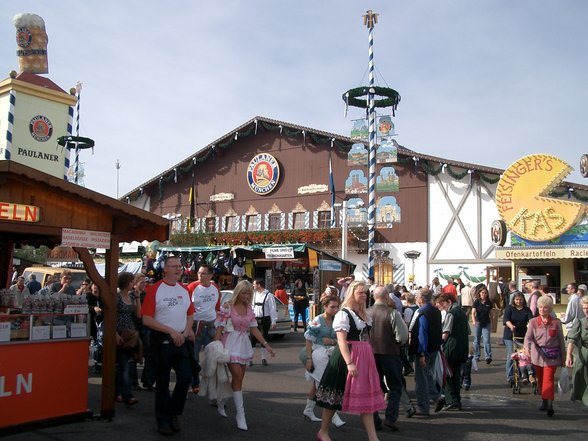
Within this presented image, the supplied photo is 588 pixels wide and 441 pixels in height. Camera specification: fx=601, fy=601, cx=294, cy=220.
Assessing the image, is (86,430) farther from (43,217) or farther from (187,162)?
(187,162)

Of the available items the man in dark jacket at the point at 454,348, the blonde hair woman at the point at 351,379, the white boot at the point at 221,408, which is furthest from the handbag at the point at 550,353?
the white boot at the point at 221,408

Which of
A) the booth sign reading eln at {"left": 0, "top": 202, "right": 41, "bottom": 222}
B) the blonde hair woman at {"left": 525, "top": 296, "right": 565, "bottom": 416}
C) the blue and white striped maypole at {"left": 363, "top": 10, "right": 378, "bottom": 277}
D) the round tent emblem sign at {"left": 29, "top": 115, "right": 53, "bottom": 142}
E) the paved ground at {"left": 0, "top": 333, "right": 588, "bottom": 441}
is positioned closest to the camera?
the booth sign reading eln at {"left": 0, "top": 202, "right": 41, "bottom": 222}

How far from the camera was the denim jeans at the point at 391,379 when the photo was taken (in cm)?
727

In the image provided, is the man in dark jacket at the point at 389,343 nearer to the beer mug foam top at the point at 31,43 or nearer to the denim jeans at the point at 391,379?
the denim jeans at the point at 391,379

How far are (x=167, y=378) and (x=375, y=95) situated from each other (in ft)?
59.6

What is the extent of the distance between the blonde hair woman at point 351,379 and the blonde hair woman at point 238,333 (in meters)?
1.28

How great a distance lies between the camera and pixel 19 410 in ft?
21.0

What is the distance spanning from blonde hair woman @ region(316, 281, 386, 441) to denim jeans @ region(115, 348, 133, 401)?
296 centimetres

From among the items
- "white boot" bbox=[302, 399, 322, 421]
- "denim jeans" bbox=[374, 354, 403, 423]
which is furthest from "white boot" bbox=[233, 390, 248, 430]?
"denim jeans" bbox=[374, 354, 403, 423]

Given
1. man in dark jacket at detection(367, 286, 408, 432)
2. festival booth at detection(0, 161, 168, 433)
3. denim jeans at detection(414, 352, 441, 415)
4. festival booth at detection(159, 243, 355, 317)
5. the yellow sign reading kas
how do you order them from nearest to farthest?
festival booth at detection(0, 161, 168, 433), man in dark jacket at detection(367, 286, 408, 432), denim jeans at detection(414, 352, 441, 415), festival booth at detection(159, 243, 355, 317), the yellow sign reading kas

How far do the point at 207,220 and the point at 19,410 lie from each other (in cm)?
3188

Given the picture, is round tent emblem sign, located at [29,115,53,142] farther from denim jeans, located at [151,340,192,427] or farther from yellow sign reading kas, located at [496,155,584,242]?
yellow sign reading kas, located at [496,155,584,242]

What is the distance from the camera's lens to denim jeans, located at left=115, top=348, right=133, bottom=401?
7.91 m

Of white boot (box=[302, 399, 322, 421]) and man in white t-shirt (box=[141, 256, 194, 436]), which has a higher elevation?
man in white t-shirt (box=[141, 256, 194, 436])
